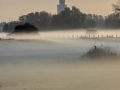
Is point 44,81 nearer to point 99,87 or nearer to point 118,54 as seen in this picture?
point 99,87

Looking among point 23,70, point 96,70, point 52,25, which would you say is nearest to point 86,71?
point 96,70

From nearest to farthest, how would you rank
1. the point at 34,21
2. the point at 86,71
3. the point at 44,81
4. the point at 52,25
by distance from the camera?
the point at 44,81
the point at 86,71
the point at 52,25
the point at 34,21

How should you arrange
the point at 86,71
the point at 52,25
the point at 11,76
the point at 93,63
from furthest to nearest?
the point at 52,25, the point at 93,63, the point at 86,71, the point at 11,76

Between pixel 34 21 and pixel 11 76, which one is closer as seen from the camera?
pixel 11 76

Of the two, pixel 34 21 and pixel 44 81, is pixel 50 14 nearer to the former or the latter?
pixel 34 21

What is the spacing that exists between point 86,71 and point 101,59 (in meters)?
4.94

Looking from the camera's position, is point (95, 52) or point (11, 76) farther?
point (95, 52)

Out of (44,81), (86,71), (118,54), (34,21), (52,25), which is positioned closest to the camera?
(44,81)

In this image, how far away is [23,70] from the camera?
785 inches

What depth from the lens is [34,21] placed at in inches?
5320

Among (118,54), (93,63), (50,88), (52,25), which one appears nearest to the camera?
(50,88)

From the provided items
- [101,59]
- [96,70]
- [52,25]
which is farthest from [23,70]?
[52,25]

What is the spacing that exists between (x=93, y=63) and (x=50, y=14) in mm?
118571

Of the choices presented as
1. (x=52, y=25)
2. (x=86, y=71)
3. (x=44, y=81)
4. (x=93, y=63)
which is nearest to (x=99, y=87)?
(x=44, y=81)
